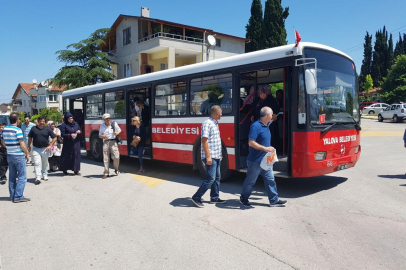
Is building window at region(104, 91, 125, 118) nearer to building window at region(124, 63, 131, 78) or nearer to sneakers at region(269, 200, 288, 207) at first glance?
sneakers at region(269, 200, 288, 207)

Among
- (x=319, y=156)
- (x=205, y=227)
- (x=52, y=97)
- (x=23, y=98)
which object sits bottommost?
(x=205, y=227)

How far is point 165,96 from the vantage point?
920 centimetres

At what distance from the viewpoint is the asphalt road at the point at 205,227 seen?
12.8 ft

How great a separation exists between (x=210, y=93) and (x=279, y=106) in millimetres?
1658

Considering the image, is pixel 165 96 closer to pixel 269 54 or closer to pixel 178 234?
pixel 269 54

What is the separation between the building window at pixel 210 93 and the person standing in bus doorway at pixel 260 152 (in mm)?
1853

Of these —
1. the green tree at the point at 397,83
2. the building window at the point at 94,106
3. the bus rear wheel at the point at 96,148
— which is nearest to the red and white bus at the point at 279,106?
the building window at the point at 94,106

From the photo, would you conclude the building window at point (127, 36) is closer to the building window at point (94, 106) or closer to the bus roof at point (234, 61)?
the building window at point (94, 106)

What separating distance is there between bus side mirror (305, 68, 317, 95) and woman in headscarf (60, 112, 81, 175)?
6.68m

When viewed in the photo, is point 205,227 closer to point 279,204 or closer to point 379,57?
point 279,204

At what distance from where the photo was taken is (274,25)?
40656 millimetres

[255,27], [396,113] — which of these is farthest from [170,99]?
[255,27]

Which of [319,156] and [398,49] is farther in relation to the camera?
[398,49]

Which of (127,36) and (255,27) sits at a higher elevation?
(255,27)
